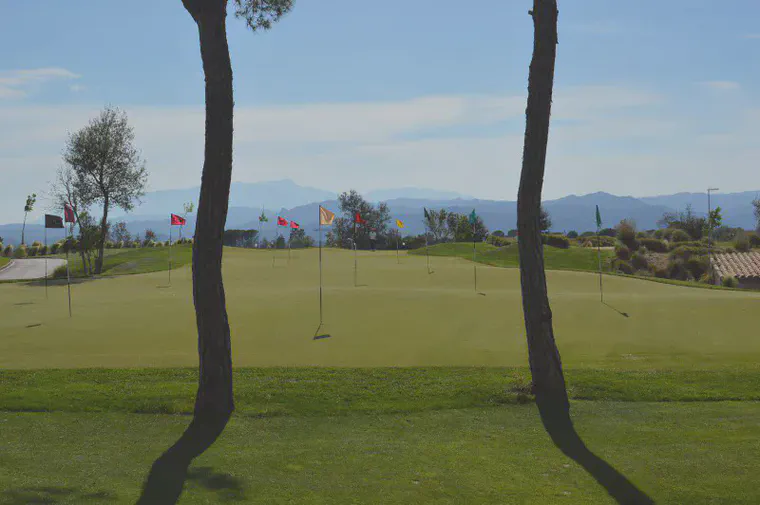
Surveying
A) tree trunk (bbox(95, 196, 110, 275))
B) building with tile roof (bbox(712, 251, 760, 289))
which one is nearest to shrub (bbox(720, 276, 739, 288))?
building with tile roof (bbox(712, 251, 760, 289))

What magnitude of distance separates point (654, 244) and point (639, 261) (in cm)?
422

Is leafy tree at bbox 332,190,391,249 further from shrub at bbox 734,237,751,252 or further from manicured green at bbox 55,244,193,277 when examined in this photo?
shrub at bbox 734,237,751,252

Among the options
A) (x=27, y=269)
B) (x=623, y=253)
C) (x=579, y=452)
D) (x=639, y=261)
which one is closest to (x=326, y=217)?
(x=579, y=452)

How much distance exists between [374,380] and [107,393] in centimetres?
338

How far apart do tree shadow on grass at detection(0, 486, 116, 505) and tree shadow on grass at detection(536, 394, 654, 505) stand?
380 centimetres

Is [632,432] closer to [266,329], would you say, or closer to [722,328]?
[722,328]

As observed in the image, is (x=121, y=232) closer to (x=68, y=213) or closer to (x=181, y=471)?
(x=68, y=213)

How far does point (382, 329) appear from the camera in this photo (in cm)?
1276

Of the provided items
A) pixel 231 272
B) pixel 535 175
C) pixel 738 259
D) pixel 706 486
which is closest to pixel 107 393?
pixel 535 175

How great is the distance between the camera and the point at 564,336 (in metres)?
12.2

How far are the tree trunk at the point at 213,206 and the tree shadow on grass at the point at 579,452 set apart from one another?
144 inches

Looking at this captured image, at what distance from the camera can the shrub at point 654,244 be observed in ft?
134

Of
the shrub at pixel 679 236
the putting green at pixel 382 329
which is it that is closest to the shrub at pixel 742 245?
the shrub at pixel 679 236

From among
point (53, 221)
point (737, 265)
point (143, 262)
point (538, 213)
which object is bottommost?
point (737, 265)
